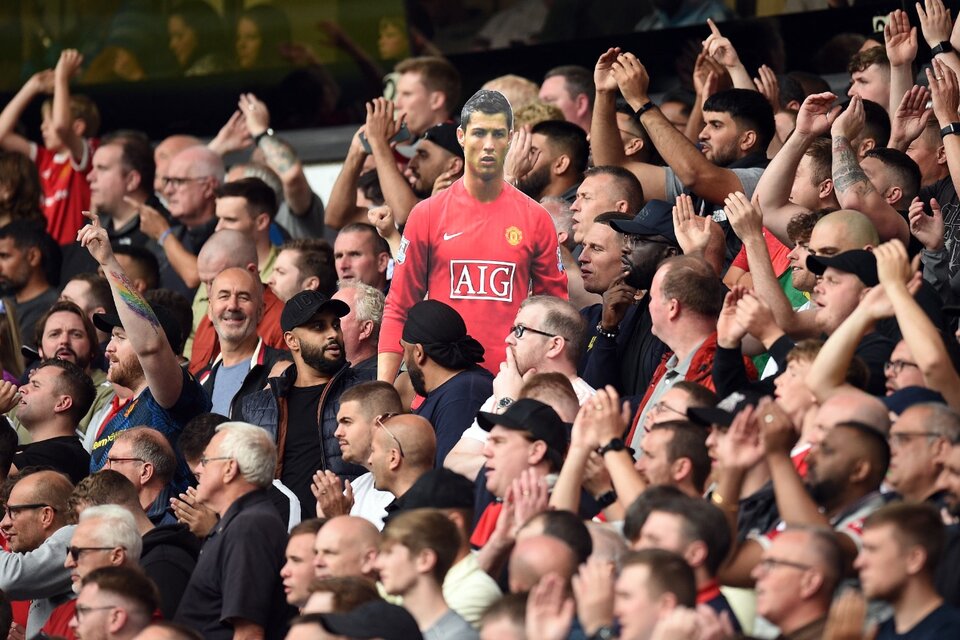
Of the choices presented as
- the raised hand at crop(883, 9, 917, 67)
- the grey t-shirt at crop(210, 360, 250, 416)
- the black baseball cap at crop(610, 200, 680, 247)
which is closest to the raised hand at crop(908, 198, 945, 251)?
the black baseball cap at crop(610, 200, 680, 247)

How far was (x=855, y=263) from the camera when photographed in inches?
284

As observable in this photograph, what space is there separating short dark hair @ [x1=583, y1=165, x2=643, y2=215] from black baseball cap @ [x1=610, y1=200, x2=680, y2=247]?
20.1 inches

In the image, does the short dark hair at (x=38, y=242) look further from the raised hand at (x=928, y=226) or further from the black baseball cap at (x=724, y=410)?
the black baseball cap at (x=724, y=410)

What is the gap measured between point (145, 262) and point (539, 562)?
5734mm

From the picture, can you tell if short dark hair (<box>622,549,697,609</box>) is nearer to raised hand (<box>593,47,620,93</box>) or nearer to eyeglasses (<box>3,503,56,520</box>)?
eyeglasses (<box>3,503,56,520</box>)

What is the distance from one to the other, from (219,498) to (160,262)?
14.1 feet

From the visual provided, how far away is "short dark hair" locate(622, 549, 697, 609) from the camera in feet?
17.8

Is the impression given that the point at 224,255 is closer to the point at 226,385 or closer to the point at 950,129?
the point at 226,385

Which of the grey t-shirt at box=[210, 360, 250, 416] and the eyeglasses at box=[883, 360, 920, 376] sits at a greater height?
the grey t-shirt at box=[210, 360, 250, 416]

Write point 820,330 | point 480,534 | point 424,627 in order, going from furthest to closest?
point 820,330
point 480,534
point 424,627

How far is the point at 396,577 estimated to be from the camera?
6.22 m

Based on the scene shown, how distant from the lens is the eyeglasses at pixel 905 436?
6039 millimetres

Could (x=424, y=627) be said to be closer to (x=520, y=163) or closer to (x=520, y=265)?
(x=520, y=265)

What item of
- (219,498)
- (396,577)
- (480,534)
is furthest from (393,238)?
(396,577)
